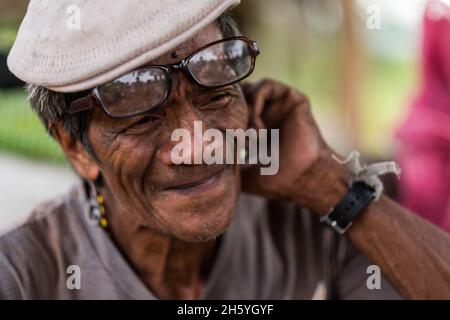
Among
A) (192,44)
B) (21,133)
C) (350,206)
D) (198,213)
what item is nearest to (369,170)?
(350,206)

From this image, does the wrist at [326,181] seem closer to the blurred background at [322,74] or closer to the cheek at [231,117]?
the cheek at [231,117]

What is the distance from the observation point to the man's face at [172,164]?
6.25 feet

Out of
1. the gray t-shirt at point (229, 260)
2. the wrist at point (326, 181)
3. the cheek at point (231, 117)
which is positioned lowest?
the gray t-shirt at point (229, 260)

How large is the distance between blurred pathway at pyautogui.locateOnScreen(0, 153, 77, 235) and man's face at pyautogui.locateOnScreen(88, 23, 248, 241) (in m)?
2.10

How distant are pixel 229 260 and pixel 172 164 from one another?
1.98 ft

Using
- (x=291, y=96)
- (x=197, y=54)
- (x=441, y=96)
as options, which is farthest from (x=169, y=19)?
(x=441, y=96)

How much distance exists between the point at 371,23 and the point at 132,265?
4.58ft

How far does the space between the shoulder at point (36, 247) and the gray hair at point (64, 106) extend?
356 mm

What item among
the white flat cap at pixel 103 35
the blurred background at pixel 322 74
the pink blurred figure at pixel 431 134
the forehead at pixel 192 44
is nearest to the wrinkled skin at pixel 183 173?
the forehead at pixel 192 44

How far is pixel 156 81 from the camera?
1.80 meters

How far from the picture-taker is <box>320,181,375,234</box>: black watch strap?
219 cm

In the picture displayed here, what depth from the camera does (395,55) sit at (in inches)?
335

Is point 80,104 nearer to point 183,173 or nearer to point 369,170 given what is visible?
point 183,173
